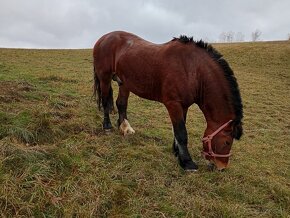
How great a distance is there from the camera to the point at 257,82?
60.1 feet

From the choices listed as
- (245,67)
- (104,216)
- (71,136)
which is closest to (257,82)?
(245,67)

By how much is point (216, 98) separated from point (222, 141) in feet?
2.25

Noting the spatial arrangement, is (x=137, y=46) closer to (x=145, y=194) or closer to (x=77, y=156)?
(x=77, y=156)

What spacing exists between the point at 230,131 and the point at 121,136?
223 centimetres

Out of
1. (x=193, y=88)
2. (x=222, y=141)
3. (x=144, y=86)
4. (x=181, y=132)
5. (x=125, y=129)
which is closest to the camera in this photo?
(x=222, y=141)

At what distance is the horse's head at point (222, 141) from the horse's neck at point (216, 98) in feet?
0.41

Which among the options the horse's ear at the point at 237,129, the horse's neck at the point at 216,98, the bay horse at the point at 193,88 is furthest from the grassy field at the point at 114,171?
the horse's neck at the point at 216,98

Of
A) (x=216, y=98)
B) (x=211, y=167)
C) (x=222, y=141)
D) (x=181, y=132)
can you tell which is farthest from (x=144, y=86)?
(x=211, y=167)

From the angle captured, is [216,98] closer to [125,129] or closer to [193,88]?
[193,88]

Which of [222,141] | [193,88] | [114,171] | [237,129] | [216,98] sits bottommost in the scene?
[114,171]

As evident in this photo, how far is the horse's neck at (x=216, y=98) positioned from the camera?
5.20 metres

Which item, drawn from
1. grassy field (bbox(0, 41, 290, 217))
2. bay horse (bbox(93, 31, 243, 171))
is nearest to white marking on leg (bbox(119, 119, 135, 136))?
grassy field (bbox(0, 41, 290, 217))

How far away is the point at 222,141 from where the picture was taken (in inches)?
203

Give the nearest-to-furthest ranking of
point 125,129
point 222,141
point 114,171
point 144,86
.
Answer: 1. point 114,171
2. point 222,141
3. point 144,86
4. point 125,129
